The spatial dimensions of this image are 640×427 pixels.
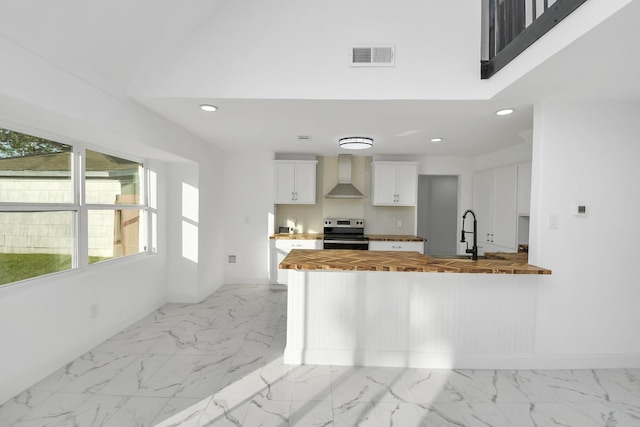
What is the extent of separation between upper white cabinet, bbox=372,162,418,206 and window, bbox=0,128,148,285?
3.61 m

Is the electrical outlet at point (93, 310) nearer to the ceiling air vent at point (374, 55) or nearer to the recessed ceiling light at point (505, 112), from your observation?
the ceiling air vent at point (374, 55)

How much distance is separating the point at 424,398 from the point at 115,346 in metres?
2.84

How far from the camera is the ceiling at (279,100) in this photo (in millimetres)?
1680

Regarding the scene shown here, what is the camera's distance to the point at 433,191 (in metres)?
6.79

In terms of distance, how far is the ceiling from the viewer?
1.68 m

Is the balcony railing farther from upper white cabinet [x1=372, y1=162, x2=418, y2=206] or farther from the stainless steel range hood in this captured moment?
the stainless steel range hood

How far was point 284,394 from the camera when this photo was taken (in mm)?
2223

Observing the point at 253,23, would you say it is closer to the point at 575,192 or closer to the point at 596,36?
the point at 596,36

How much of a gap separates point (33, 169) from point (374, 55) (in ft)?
9.44

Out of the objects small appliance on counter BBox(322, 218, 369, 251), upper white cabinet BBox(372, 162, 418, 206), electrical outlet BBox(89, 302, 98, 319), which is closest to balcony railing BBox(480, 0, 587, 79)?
upper white cabinet BBox(372, 162, 418, 206)

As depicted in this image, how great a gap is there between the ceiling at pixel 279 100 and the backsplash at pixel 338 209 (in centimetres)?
160

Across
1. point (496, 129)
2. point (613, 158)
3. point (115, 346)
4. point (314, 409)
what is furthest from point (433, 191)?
point (115, 346)

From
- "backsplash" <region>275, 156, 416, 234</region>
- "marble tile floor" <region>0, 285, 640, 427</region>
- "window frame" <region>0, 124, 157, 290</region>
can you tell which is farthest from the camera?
"backsplash" <region>275, 156, 416, 234</region>

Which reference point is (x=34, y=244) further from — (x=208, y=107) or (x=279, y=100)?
(x=279, y=100)
